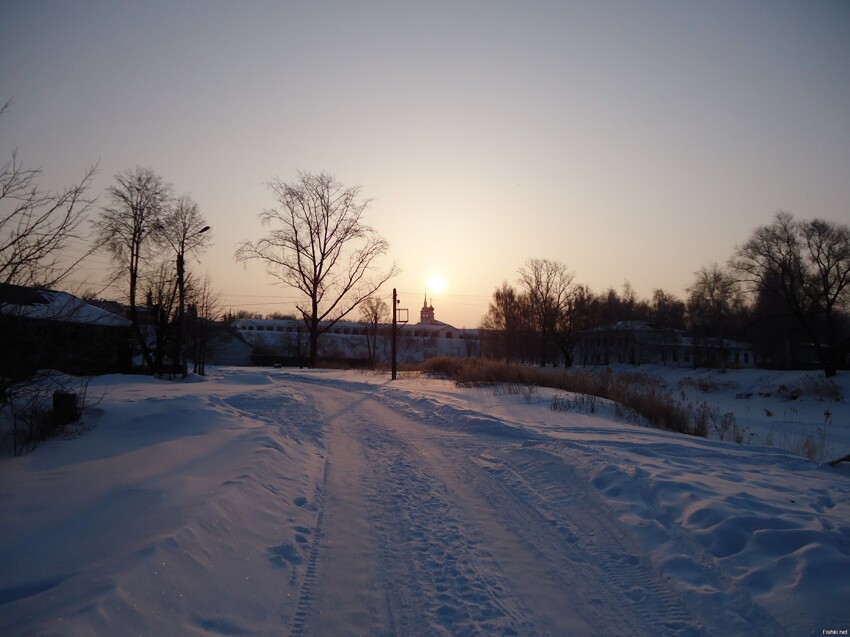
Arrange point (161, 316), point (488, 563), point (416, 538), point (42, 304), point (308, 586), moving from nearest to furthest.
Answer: point (308, 586)
point (488, 563)
point (416, 538)
point (42, 304)
point (161, 316)

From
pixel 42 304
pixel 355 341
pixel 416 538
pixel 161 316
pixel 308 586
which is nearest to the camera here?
pixel 308 586

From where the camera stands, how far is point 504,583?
14.9ft

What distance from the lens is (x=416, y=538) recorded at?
18.3 feet

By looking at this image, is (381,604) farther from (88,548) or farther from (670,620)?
(88,548)

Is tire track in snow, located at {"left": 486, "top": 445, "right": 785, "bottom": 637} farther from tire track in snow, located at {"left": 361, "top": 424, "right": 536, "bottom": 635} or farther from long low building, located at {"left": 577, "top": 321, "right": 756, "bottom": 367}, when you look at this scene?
long low building, located at {"left": 577, "top": 321, "right": 756, "bottom": 367}

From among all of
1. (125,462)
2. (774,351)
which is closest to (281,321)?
(774,351)

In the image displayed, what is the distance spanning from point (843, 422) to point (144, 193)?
44.9m

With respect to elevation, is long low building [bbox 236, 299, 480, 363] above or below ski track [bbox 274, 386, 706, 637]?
above

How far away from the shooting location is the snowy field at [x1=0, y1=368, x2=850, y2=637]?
389cm

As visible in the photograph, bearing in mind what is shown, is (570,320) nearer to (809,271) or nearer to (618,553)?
(809,271)

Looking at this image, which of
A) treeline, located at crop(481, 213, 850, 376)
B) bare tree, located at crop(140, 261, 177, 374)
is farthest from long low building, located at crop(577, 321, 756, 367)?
bare tree, located at crop(140, 261, 177, 374)

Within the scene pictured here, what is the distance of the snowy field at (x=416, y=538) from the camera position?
389 centimetres

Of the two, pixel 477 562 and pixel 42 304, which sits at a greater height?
pixel 42 304

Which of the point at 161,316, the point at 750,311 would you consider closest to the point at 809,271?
the point at 750,311
